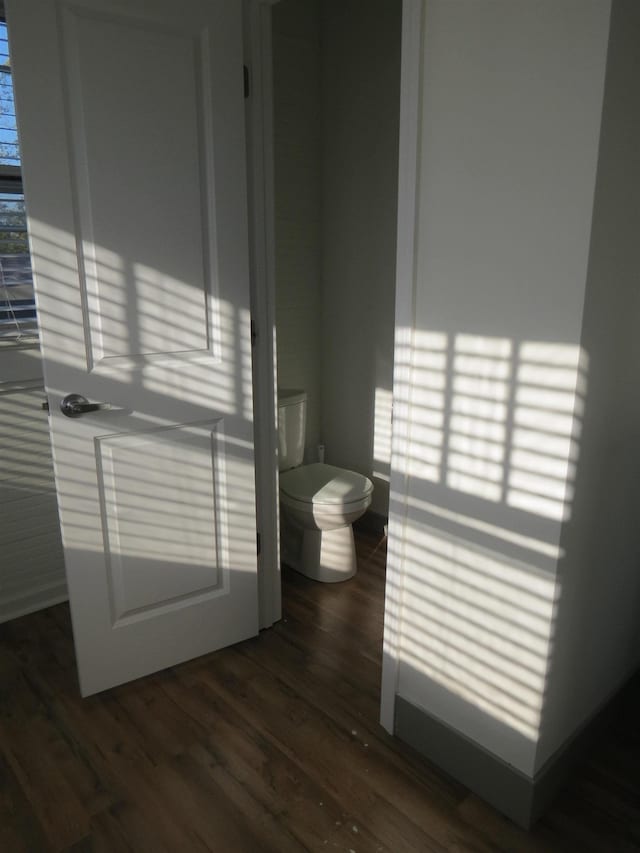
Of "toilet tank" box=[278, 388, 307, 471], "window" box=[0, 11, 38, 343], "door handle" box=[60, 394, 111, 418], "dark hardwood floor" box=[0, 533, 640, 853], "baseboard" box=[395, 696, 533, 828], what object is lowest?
"dark hardwood floor" box=[0, 533, 640, 853]

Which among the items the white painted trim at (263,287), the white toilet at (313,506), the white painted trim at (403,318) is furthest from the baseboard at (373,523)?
the white painted trim at (403,318)

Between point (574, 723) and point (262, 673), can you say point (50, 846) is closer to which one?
point (262, 673)

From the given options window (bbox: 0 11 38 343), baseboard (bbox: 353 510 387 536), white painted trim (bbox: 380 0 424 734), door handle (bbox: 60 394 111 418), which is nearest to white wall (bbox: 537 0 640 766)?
white painted trim (bbox: 380 0 424 734)

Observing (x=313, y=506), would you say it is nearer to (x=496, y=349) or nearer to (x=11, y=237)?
(x=496, y=349)

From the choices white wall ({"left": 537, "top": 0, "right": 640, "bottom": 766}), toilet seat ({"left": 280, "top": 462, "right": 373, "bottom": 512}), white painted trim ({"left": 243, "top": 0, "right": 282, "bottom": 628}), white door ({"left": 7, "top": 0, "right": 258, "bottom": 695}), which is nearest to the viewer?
white wall ({"left": 537, "top": 0, "right": 640, "bottom": 766})

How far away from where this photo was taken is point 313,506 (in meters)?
2.76

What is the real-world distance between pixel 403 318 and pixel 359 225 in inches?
64.4

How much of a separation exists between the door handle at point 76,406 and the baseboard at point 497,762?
1.26 m

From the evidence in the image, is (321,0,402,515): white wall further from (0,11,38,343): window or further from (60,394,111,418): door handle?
(60,394,111,418): door handle

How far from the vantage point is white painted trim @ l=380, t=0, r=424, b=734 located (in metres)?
1.62

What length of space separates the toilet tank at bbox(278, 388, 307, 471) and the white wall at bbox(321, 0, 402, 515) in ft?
1.37

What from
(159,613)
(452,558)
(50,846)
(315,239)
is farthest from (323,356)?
(50,846)

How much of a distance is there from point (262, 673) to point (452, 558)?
3.03ft

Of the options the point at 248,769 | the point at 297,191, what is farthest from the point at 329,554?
the point at 297,191
